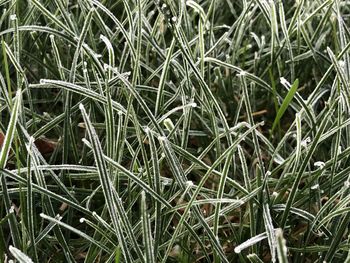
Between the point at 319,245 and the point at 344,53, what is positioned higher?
the point at 344,53

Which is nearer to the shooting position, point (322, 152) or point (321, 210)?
point (321, 210)

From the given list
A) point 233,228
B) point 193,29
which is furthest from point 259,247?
point 193,29

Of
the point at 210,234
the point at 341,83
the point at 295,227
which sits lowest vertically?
the point at 295,227

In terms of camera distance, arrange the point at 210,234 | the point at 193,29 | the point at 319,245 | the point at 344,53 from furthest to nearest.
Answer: the point at 193,29 < the point at 344,53 < the point at 319,245 < the point at 210,234

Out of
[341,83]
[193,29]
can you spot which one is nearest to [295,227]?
[341,83]

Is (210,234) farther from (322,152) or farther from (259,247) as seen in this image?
(322,152)

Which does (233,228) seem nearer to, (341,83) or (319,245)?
(319,245)

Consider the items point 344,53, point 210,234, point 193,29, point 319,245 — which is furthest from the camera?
point 193,29
